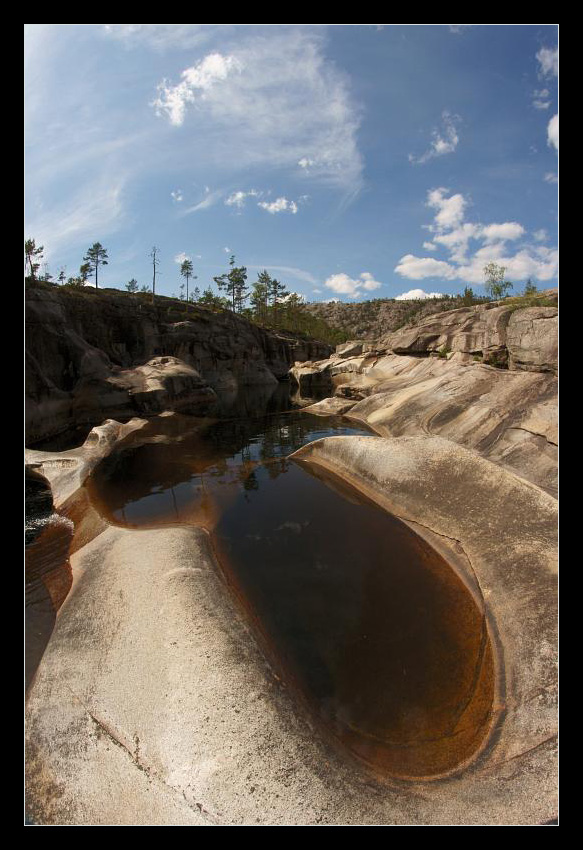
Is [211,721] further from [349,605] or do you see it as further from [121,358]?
[121,358]

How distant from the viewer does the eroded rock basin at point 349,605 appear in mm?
5770

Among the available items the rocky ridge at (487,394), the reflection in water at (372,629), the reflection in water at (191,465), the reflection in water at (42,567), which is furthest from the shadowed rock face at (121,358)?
the reflection in water at (372,629)

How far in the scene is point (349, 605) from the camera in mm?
8461

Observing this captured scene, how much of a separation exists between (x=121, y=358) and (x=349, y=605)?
166ft

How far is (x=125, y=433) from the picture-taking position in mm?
25688

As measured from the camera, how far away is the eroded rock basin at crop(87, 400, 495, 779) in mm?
5770

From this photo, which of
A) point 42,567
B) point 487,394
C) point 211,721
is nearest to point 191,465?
point 42,567

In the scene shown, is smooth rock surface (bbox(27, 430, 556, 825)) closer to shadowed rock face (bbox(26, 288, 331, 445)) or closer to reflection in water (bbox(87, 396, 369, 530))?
reflection in water (bbox(87, 396, 369, 530))

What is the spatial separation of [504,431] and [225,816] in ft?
46.9

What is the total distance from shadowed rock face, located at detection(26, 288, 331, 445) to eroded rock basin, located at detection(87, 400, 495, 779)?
58.3 feet

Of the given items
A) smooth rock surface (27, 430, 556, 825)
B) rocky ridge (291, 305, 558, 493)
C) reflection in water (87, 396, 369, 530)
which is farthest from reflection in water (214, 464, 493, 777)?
rocky ridge (291, 305, 558, 493)

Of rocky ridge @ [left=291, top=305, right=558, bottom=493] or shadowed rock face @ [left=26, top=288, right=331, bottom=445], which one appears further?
shadowed rock face @ [left=26, top=288, right=331, bottom=445]
